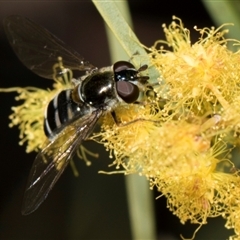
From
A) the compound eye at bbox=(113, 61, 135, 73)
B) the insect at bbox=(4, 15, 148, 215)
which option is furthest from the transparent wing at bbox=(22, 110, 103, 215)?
the compound eye at bbox=(113, 61, 135, 73)

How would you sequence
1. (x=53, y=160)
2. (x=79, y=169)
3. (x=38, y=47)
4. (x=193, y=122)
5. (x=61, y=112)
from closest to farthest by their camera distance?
(x=193, y=122)
(x=53, y=160)
(x=61, y=112)
(x=38, y=47)
(x=79, y=169)

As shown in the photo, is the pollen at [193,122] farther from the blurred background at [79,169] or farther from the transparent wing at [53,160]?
the blurred background at [79,169]

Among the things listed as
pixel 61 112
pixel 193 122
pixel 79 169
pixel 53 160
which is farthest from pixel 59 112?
pixel 79 169

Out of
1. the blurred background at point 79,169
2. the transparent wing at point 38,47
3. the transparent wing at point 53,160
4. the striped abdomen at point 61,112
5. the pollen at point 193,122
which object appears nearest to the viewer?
the pollen at point 193,122

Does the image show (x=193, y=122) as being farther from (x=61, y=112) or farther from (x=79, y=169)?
(x=79, y=169)

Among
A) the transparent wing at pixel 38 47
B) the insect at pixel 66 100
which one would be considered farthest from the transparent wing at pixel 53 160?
the transparent wing at pixel 38 47

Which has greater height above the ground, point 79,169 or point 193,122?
point 79,169
